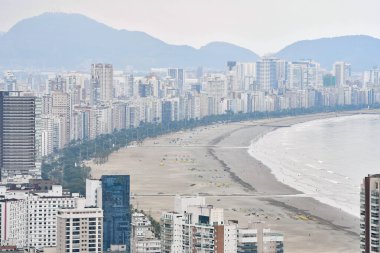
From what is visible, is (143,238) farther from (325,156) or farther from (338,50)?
(338,50)

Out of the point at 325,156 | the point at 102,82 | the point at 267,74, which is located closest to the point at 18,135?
the point at 325,156

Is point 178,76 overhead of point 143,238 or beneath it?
overhead

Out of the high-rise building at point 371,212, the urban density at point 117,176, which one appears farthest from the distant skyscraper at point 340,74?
the high-rise building at point 371,212

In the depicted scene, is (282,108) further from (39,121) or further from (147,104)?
(39,121)

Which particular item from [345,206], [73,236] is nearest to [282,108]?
[345,206]

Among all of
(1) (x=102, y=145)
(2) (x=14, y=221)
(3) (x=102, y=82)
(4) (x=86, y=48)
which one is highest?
(4) (x=86, y=48)

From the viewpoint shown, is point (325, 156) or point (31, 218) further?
point (325, 156)

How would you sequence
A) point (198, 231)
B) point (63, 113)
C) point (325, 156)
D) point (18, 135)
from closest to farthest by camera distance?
point (198, 231)
point (18, 135)
point (325, 156)
point (63, 113)
